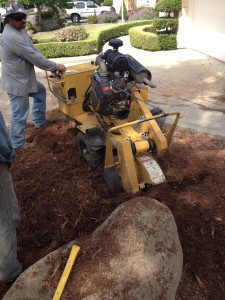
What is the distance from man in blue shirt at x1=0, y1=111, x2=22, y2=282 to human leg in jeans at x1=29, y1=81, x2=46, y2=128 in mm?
2928

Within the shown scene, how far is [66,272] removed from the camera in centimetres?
208

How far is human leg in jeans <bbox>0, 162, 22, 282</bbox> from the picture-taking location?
89.8 inches

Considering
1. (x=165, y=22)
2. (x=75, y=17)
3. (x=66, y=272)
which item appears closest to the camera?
(x=66, y=272)

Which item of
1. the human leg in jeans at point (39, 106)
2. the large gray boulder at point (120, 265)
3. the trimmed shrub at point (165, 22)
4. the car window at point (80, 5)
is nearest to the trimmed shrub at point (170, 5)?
the trimmed shrub at point (165, 22)

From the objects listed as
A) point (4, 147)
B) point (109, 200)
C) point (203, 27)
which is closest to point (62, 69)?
point (109, 200)

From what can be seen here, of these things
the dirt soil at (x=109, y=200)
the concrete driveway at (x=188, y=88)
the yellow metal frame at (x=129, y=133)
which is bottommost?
the concrete driveway at (x=188, y=88)

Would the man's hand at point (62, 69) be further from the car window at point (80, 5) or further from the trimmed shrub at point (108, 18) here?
the car window at point (80, 5)

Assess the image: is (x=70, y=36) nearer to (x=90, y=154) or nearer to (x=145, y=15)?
(x=145, y=15)

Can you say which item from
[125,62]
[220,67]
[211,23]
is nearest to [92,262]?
[125,62]

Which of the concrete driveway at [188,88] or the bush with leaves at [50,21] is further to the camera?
the bush with leaves at [50,21]

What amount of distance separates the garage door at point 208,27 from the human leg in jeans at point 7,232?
9.78m

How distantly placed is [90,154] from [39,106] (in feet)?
6.24

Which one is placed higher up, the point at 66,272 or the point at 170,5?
the point at 170,5

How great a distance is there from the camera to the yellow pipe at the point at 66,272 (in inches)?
78.3
